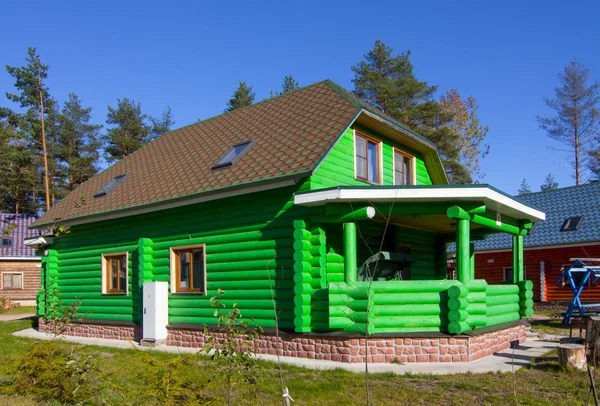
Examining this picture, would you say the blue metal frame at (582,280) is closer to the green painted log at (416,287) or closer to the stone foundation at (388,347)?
the stone foundation at (388,347)

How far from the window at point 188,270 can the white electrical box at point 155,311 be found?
288mm

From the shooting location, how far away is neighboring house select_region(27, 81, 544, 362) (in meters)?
9.74

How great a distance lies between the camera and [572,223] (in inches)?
912

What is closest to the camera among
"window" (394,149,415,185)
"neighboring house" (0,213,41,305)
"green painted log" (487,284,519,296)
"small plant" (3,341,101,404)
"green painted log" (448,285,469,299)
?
"small plant" (3,341,101,404)

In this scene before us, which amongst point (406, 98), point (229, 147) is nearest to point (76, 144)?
point (406, 98)

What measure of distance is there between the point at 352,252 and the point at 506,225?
440cm

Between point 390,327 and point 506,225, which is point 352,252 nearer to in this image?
point 390,327

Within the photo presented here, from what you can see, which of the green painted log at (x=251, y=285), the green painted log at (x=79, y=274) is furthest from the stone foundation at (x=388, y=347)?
the green painted log at (x=79, y=274)

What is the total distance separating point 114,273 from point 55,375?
8.92 m

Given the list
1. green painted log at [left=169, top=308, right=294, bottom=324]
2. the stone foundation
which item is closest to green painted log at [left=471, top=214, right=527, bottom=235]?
the stone foundation

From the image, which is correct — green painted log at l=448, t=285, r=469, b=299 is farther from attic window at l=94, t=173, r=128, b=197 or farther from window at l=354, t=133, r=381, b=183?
attic window at l=94, t=173, r=128, b=197

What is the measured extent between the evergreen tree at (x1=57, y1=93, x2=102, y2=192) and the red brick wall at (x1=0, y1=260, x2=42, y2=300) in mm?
8912

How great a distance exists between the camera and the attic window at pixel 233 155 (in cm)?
1291

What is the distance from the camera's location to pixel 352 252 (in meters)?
9.98
